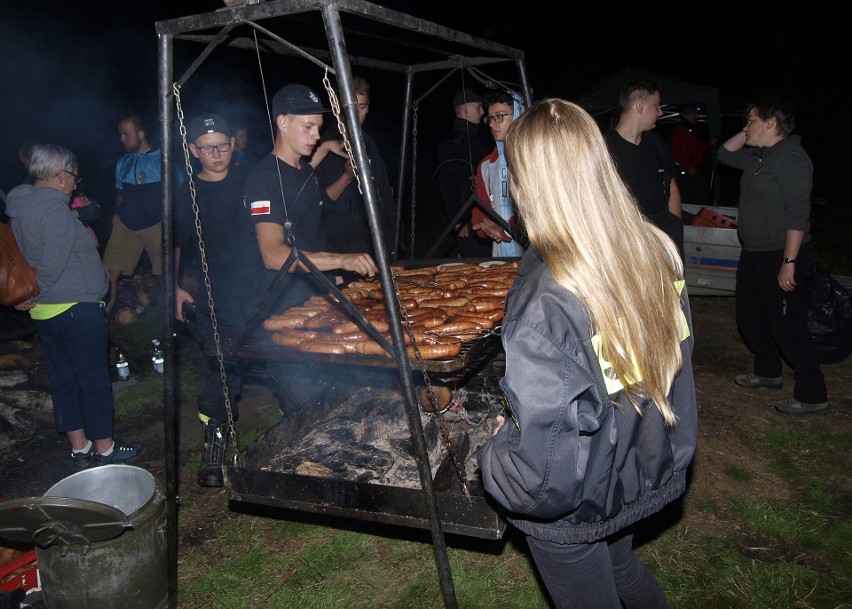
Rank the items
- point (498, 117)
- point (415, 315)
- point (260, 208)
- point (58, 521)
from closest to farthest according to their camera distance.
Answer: point (58, 521) → point (260, 208) → point (415, 315) → point (498, 117)

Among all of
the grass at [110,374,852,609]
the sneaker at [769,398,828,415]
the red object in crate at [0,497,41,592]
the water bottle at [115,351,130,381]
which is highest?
the water bottle at [115,351,130,381]

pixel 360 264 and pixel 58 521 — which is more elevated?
pixel 360 264

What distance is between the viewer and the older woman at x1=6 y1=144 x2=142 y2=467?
464 cm

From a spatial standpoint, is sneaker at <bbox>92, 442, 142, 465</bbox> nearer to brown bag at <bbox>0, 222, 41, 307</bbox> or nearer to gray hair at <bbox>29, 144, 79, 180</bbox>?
brown bag at <bbox>0, 222, 41, 307</bbox>

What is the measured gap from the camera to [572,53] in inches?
1275

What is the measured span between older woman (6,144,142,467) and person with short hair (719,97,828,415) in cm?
576

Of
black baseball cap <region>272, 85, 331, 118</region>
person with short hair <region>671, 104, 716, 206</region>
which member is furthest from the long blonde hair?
person with short hair <region>671, 104, 716, 206</region>

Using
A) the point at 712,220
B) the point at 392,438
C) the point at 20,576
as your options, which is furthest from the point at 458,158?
the point at 20,576

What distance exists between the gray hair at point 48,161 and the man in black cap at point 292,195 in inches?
65.9

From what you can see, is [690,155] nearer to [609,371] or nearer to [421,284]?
[421,284]

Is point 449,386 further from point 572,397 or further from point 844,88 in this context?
point 844,88

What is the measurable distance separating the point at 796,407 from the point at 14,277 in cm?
678

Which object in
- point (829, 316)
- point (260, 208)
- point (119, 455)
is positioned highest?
point (260, 208)

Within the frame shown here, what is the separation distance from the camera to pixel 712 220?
28.6 feet
